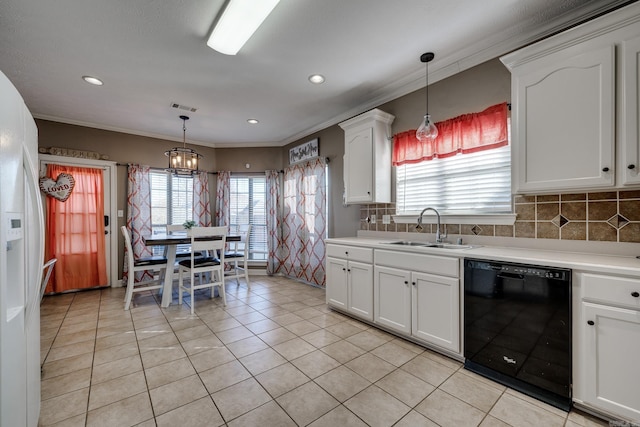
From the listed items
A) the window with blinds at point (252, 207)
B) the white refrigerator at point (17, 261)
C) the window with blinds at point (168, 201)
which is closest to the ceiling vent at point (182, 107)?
the window with blinds at point (168, 201)

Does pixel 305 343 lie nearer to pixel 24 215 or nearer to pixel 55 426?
pixel 55 426

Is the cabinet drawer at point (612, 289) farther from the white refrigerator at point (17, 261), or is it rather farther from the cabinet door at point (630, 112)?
the white refrigerator at point (17, 261)

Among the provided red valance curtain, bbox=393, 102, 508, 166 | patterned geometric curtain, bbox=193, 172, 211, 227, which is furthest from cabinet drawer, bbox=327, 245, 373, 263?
patterned geometric curtain, bbox=193, 172, 211, 227

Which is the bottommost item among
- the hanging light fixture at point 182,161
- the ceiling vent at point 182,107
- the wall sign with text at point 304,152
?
the hanging light fixture at point 182,161

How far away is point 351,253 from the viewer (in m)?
3.01

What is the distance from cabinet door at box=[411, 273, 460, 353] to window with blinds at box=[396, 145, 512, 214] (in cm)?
81

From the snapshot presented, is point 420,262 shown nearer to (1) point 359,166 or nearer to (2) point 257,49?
(1) point 359,166

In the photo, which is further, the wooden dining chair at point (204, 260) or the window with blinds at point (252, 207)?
the window with blinds at point (252, 207)

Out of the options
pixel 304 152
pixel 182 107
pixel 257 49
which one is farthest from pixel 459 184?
pixel 182 107

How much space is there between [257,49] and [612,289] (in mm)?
2912

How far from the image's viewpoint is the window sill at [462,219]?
2.33 meters

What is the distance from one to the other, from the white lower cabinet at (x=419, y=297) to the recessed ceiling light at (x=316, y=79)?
74.3 inches

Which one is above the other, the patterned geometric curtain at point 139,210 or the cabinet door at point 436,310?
the patterned geometric curtain at point 139,210

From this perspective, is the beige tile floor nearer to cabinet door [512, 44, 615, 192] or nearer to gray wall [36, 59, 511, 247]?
cabinet door [512, 44, 615, 192]
